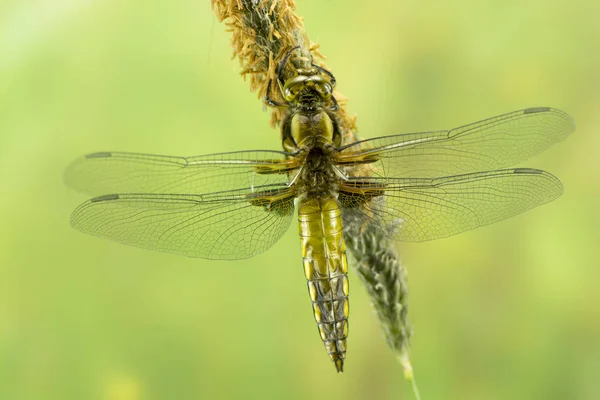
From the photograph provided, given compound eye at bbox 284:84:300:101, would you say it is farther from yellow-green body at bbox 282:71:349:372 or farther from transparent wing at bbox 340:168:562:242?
transparent wing at bbox 340:168:562:242

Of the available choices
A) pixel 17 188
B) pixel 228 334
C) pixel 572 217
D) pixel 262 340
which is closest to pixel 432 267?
pixel 572 217

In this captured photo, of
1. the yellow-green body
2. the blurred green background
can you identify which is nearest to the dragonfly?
the yellow-green body

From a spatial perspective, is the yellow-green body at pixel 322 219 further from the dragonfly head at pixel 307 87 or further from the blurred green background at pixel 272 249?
the blurred green background at pixel 272 249

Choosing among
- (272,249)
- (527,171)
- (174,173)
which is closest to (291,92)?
(174,173)

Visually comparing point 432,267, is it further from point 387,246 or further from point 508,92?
point 508,92

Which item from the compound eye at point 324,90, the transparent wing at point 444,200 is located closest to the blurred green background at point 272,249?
the transparent wing at point 444,200
